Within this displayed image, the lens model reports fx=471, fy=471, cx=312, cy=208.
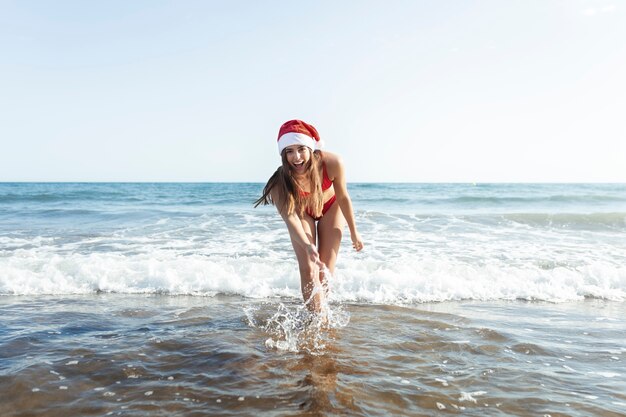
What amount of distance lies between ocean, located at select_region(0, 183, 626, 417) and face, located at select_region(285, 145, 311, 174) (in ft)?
5.31

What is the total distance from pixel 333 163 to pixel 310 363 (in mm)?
1772

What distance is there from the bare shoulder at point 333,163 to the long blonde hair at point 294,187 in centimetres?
5

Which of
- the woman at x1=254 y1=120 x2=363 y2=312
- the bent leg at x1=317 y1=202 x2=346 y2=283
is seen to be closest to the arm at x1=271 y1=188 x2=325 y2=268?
the woman at x1=254 y1=120 x2=363 y2=312

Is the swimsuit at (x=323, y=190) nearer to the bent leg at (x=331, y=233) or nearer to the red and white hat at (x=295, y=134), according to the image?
the bent leg at (x=331, y=233)

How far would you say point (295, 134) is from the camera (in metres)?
4.07

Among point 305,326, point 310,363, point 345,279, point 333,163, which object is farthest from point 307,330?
point 345,279

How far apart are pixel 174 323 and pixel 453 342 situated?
9.39 feet

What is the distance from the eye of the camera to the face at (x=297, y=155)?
4.08 m

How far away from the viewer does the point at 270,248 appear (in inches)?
395

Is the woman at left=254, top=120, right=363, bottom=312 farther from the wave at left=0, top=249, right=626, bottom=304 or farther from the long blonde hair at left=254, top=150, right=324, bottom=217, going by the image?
the wave at left=0, top=249, right=626, bottom=304

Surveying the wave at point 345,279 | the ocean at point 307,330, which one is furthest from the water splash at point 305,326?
the wave at point 345,279

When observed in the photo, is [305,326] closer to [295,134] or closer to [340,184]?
[340,184]

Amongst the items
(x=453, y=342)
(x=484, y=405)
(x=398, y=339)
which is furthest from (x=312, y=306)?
(x=484, y=405)

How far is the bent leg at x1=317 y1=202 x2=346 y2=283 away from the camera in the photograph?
4.71 meters
